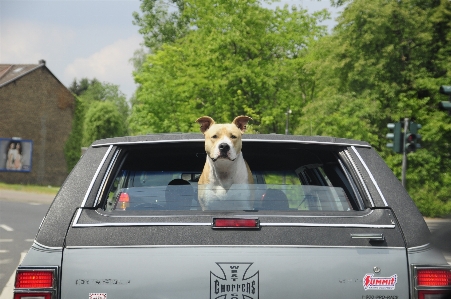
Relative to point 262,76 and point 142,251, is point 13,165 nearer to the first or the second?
point 262,76

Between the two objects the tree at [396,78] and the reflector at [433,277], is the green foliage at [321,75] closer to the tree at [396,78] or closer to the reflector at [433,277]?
the tree at [396,78]

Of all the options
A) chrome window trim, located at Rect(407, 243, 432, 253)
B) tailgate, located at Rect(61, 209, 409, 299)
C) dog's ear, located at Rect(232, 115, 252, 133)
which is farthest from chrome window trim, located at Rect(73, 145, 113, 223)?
dog's ear, located at Rect(232, 115, 252, 133)

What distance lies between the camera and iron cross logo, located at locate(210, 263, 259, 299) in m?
3.03

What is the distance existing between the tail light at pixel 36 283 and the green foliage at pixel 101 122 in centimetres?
8474

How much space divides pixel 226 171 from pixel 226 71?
3793 cm

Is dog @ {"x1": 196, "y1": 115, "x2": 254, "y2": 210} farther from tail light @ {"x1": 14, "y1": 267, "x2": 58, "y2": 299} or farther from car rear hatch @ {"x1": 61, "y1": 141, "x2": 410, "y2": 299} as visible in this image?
tail light @ {"x1": 14, "y1": 267, "x2": 58, "y2": 299}

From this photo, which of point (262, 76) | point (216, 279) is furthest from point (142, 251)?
point (262, 76)

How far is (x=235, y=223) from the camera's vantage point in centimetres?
315

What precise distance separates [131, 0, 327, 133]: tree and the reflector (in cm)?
3841

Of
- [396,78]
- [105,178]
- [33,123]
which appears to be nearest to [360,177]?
[105,178]

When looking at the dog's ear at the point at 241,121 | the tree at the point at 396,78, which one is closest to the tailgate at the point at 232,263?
the dog's ear at the point at 241,121

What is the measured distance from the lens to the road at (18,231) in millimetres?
2690

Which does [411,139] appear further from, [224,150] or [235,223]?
[235,223]

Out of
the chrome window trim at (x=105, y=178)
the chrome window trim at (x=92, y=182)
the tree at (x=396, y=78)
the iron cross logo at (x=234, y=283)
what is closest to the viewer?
the iron cross logo at (x=234, y=283)
